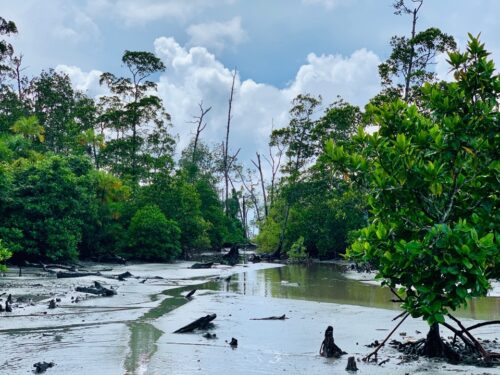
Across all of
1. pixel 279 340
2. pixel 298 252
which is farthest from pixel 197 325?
pixel 298 252

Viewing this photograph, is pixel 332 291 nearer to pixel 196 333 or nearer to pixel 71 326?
pixel 196 333

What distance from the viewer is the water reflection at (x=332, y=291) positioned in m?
14.8

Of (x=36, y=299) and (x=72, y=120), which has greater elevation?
(x=72, y=120)

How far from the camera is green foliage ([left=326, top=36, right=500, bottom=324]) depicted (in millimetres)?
6074

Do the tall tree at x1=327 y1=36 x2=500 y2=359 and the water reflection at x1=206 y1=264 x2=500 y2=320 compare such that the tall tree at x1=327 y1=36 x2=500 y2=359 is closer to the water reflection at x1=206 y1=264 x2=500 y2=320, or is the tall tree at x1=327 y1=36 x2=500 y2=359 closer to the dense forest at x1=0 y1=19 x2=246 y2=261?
the water reflection at x1=206 y1=264 x2=500 y2=320

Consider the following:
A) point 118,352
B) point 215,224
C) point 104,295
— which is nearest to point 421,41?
point 104,295

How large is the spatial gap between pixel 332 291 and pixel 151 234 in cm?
1865

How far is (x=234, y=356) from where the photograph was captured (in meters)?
8.52

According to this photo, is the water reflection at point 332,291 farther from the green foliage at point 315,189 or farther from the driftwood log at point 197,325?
the green foliage at point 315,189

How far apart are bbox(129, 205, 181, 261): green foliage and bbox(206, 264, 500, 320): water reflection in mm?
10476

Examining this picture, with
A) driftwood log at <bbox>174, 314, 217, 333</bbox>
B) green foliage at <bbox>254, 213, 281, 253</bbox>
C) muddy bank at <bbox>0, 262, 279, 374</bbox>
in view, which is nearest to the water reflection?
muddy bank at <bbox>0, 262, 279, 374</bbox>

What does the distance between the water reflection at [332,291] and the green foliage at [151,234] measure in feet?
34.4

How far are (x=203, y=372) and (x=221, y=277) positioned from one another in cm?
Result: 1940

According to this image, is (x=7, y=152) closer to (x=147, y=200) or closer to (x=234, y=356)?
(x=147, y=200)
